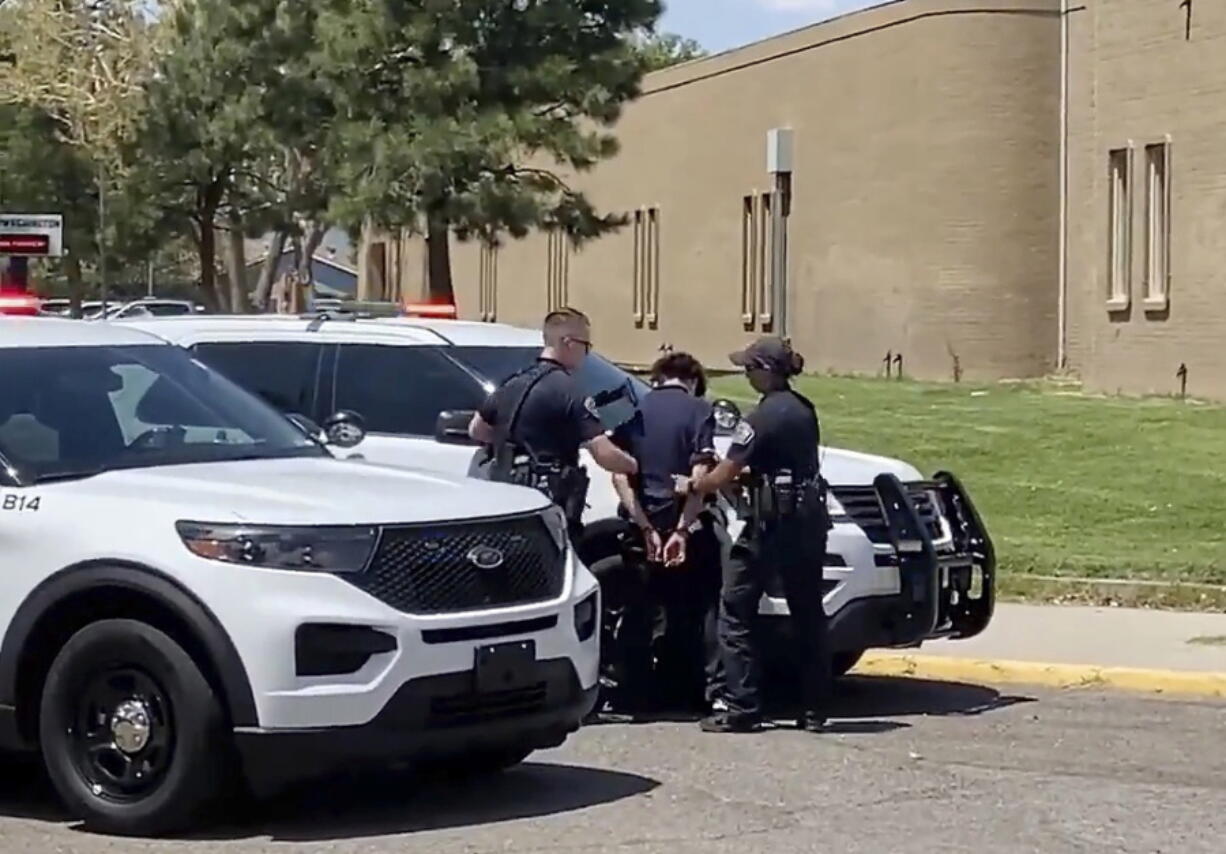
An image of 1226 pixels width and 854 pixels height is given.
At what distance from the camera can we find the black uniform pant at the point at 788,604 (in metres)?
10.8

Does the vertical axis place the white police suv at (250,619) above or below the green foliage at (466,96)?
Answer: below

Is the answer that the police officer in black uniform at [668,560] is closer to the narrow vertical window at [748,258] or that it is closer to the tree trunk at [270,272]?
the narrow vertical window at [748,258]

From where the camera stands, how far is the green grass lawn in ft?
56.2

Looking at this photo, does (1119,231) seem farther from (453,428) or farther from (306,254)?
(306,254)

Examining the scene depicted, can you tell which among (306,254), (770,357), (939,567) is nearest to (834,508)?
(939,567)

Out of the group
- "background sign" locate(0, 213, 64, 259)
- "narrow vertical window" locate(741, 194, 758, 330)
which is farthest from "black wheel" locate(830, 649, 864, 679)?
"narrow vertical window" locate(741, 194, 758, 330)

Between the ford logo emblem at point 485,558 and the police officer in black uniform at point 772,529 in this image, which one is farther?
the police officer in black uniform at point 772,529

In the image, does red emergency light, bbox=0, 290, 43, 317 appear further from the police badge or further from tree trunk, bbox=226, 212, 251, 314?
tree trunk, bbox=226, 212, 251, 314

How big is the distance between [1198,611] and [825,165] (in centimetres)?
2645

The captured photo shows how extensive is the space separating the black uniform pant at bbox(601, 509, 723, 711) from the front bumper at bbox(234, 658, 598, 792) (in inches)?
91.3

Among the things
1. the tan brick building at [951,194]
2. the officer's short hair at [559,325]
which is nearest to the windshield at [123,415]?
the officer's short hair at [559,325]

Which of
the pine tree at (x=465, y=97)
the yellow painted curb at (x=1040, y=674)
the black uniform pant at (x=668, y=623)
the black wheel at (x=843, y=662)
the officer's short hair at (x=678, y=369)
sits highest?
the pine tree at (x=465, y=97)

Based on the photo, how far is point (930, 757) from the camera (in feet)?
34.7

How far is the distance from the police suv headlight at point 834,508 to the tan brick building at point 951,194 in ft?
24.8
